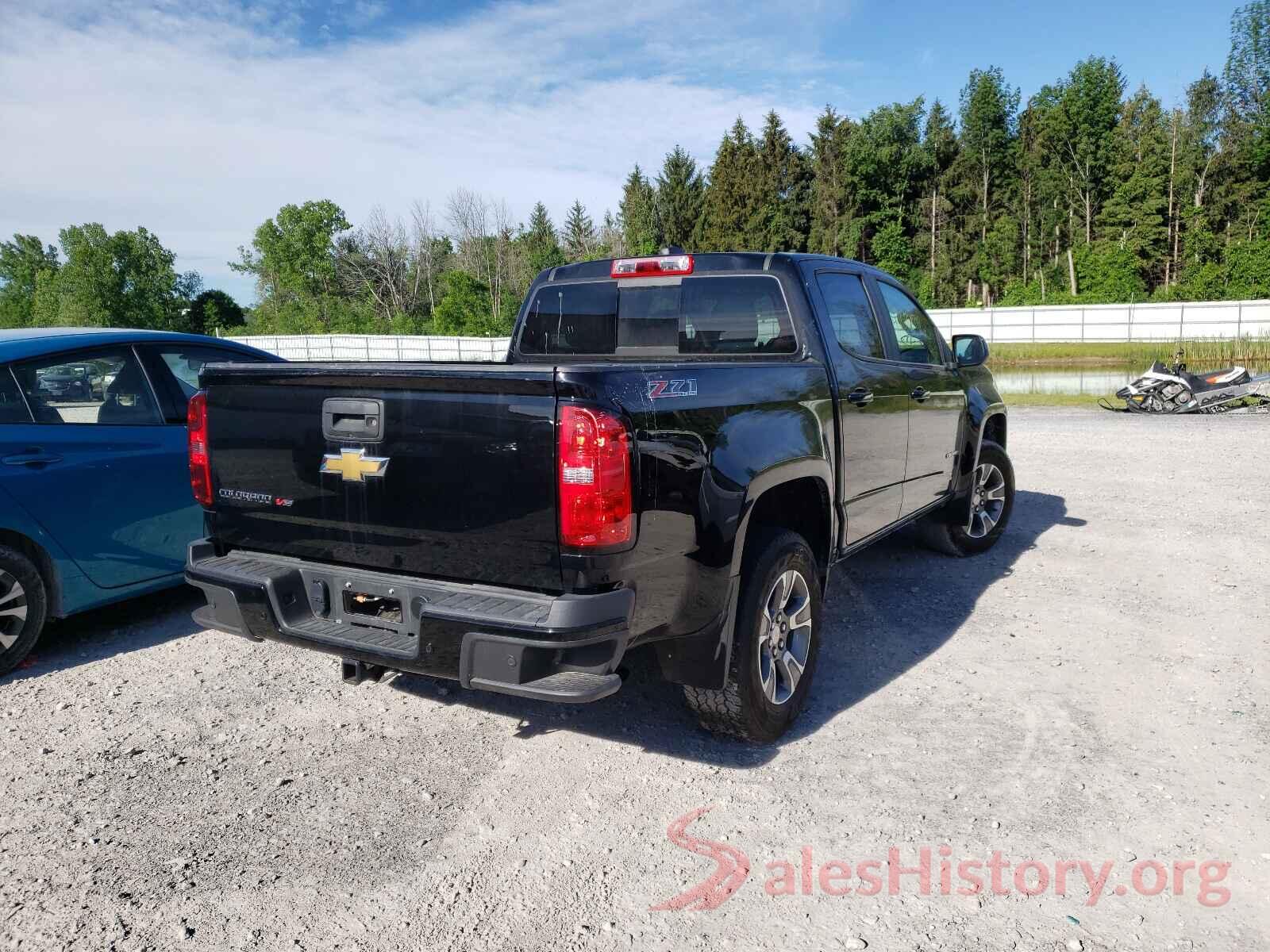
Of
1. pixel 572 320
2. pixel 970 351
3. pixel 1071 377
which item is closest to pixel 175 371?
pixel 572 320

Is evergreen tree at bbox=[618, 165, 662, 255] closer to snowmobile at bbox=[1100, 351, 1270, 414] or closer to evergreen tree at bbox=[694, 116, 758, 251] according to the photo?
evergreen tree at bbox=[694, 116, 758, 251]

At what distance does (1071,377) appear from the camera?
28141mm

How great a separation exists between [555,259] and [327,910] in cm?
5879

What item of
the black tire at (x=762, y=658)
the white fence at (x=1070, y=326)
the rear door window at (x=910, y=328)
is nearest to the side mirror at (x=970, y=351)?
the rear door window at (x=910, y=328)

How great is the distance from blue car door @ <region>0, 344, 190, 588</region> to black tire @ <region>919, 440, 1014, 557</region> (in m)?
4.88

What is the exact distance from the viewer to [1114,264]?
57844mm

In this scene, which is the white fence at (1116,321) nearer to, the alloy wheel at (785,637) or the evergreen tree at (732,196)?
the evergreen tree at (732,196)

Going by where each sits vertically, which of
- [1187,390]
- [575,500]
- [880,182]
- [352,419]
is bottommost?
[1187,390]

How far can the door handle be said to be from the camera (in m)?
4.51

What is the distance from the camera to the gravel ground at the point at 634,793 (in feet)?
8.81

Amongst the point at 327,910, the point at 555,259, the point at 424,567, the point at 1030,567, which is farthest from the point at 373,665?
the point at 555,259

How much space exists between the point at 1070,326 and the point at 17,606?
45915 millimetres

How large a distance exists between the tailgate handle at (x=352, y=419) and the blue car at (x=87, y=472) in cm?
230

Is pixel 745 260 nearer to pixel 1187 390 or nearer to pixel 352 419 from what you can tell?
pixel 352 419
